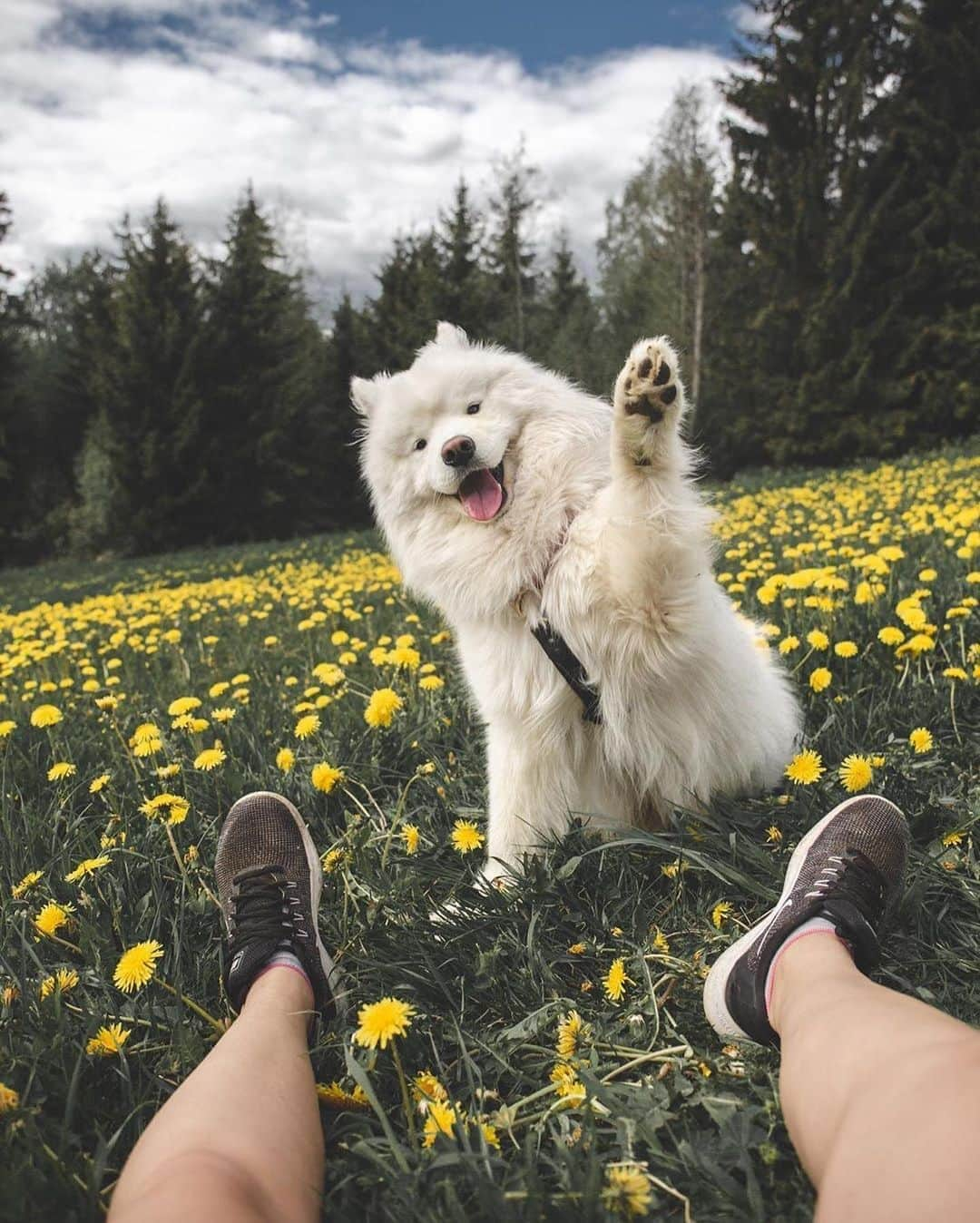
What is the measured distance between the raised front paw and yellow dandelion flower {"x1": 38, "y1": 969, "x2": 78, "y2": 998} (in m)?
1.73

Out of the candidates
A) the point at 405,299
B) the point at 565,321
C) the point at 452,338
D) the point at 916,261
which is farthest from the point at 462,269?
the point at 452,338

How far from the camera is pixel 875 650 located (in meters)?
2.95

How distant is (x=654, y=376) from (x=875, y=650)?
1698 mm

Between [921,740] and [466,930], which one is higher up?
[921,740]

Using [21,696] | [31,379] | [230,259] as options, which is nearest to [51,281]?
[31,379]

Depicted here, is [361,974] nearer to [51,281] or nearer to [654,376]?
[654,376]

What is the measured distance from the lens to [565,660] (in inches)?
83.2

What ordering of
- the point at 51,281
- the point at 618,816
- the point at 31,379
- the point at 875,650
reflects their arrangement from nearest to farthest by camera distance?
the point at 618,816
the point at 875,650
the point at 31,379
the point at 51,281

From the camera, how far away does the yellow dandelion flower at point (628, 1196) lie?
1041 millimetres

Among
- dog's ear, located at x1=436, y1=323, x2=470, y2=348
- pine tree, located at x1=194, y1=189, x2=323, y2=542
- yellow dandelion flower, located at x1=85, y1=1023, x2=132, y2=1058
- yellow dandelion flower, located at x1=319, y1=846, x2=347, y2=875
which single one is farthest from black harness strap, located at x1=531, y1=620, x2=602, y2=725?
pine tree, located at x1=194, y1=189, x2=323, y2=542

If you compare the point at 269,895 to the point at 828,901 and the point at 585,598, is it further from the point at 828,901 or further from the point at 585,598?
the point at 828,901

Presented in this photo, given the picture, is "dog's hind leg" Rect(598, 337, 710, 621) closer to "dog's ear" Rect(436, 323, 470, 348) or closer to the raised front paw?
the raised front paw

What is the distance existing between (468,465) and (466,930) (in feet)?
4.18

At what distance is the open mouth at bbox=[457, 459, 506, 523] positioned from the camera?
2.32 meters
